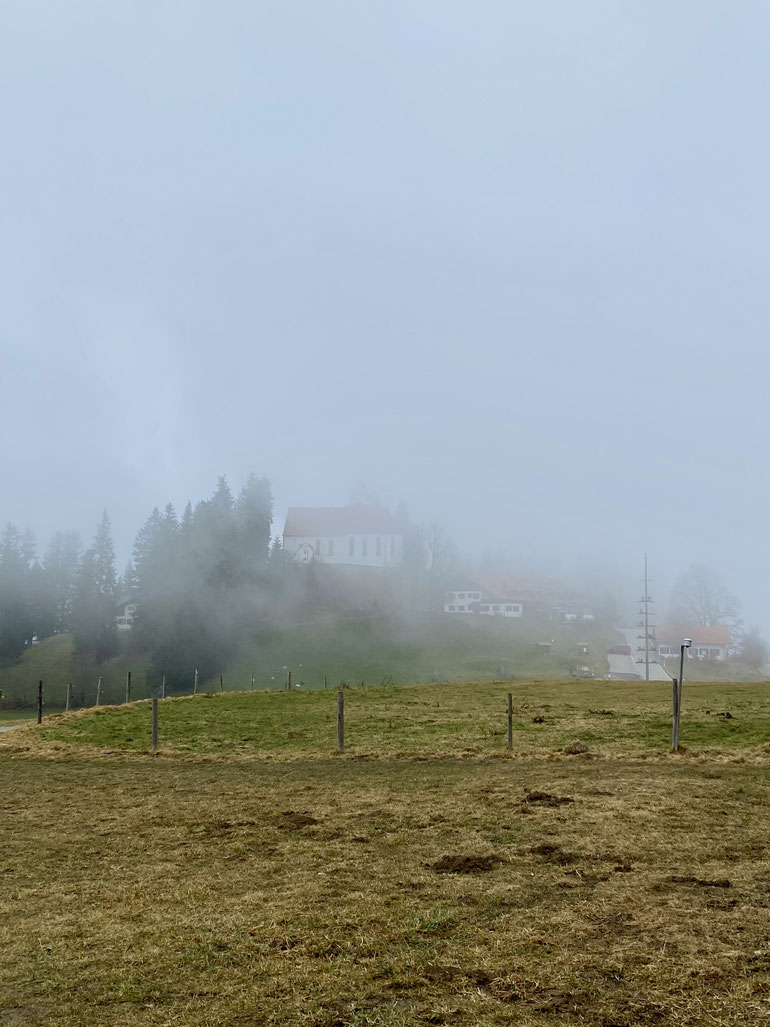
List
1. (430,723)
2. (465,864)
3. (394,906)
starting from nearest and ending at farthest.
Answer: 1. (394,906)
2. (465,864)
3. (430,723)

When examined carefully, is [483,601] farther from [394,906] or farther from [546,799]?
[394,906]

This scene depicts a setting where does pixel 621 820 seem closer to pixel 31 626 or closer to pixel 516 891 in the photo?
pixel 516 891

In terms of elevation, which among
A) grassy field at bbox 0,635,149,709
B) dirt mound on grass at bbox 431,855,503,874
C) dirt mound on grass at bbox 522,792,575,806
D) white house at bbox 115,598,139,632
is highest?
dirt mound on grass at bbox 431,855,503,874

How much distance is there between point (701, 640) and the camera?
111m

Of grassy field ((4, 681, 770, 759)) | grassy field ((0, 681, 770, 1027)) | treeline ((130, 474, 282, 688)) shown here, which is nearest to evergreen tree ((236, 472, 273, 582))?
treeline ((130, 474, 282, 688))

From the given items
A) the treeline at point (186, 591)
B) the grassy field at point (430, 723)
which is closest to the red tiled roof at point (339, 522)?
the treeline at point (186, 591)

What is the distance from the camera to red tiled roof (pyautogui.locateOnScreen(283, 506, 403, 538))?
153 m

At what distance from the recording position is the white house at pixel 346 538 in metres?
150

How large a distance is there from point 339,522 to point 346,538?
454 centimetres

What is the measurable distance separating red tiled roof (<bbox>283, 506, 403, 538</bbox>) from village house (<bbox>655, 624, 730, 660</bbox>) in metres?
60.0

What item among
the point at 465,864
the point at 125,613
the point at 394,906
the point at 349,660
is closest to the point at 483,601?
the point at 349,660

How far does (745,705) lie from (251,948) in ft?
100

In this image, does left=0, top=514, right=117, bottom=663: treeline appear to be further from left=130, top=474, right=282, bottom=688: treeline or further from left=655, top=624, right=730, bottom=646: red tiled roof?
left=655, top=624, right=730, bottom=646: red tiled roof

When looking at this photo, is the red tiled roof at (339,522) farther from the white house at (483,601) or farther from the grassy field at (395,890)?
the grassy field at (395,890)
